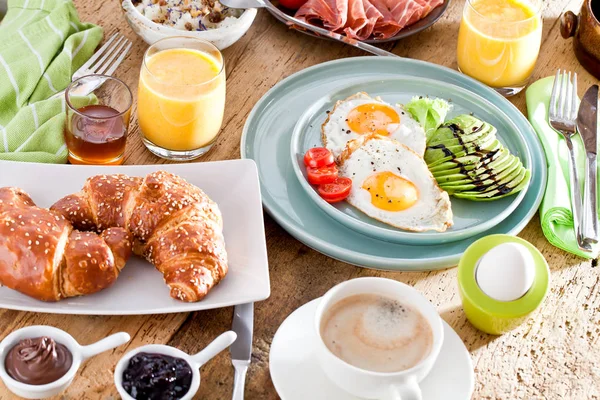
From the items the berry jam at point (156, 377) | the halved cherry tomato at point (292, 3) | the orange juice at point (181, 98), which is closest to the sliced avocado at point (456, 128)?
the orange juice at point (181, 98)

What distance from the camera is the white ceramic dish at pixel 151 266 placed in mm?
1948

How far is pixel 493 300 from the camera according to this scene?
1.98 meters

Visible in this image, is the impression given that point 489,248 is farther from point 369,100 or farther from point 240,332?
point 369,100

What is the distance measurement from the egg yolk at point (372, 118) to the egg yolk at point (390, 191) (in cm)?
25

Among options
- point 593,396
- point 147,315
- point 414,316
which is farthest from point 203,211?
point 593,396

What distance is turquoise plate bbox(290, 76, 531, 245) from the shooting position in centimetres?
228

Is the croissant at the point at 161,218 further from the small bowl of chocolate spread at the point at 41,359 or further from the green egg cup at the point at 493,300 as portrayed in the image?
the green egg cup at the point at 493,300

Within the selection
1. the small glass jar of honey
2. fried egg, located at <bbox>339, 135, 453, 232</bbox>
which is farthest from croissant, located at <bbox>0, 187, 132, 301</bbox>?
fried egg, located at <bbox>339, 135, 453, 232</bbox>

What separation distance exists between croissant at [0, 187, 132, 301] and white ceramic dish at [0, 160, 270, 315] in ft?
0.14

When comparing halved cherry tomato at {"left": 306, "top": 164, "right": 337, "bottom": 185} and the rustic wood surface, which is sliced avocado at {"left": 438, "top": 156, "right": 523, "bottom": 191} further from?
halved cherry tomato at {"left": 306, "top": 164, "right": 337, "bottom": 185}

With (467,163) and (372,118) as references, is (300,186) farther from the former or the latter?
Result: (467,163)

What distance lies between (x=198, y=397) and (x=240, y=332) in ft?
0.64

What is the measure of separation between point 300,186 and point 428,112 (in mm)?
559

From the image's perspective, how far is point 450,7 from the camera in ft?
10.9
